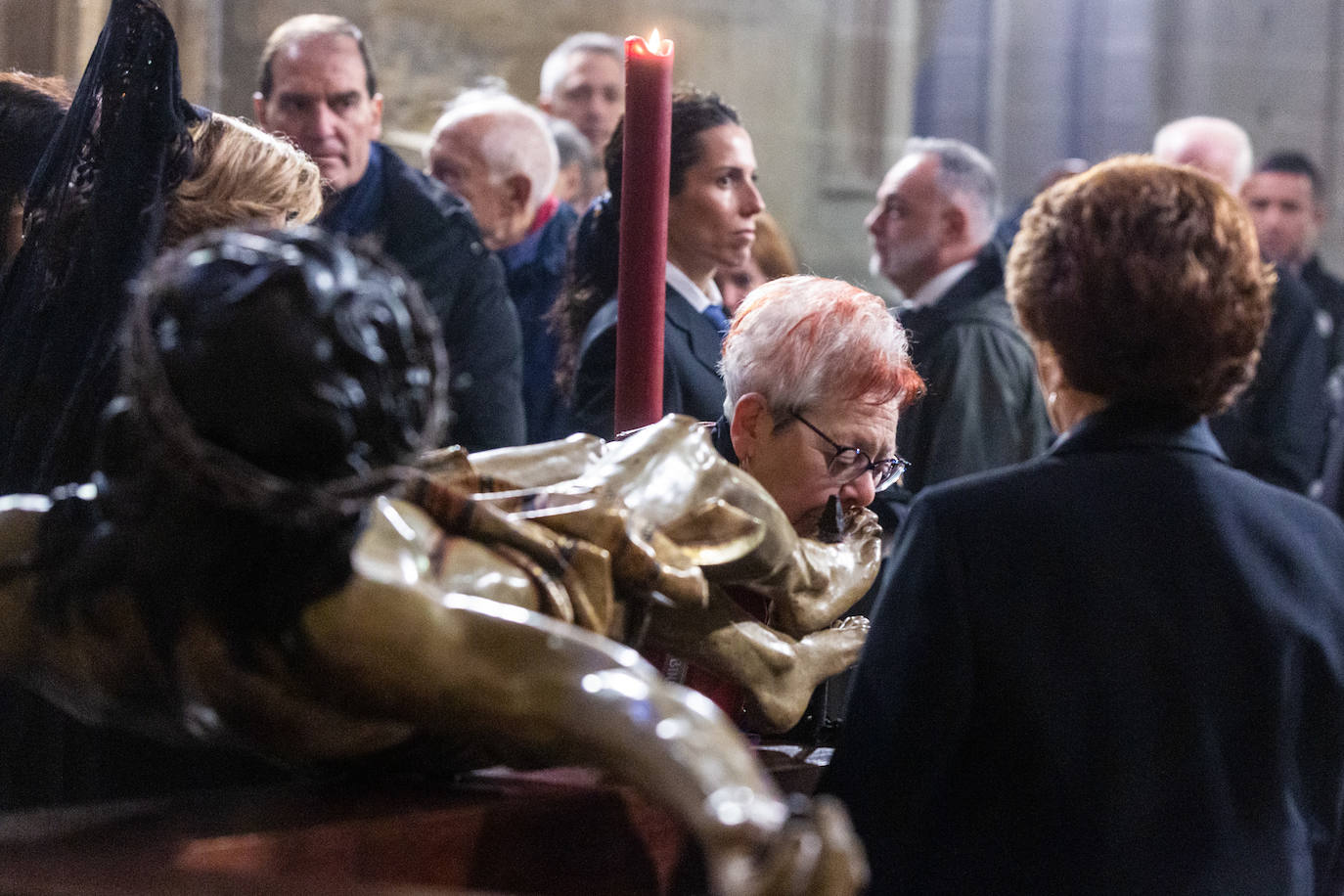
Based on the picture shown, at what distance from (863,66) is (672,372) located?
533 cm

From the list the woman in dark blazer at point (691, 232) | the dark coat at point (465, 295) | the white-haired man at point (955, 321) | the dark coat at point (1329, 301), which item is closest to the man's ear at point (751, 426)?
the woman in dark blazer at point (691, 232)

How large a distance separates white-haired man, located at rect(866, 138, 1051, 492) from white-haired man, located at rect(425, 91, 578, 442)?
1.00 meters

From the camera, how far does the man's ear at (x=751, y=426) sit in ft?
7.69

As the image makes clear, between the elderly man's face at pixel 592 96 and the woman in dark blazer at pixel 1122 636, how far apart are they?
401 centimetres

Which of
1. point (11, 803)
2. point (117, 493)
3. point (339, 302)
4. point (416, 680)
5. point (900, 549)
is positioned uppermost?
point (339, 302)

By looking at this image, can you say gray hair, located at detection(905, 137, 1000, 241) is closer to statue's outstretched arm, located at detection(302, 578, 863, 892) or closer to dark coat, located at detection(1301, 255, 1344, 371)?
dark coat, located at detection(1301, 255, 1344, 371)

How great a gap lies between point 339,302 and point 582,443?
509 millimetres

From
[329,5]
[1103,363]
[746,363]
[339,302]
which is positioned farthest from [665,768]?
[329,5]

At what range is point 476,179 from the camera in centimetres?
471

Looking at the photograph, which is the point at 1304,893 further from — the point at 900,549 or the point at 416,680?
the point at 416,680

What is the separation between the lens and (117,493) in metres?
1.11

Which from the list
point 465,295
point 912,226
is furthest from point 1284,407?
point 465,295

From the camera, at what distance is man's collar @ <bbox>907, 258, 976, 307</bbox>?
4930 millimetres

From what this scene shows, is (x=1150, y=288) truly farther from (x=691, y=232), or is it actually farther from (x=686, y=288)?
(x=691, y=232)
